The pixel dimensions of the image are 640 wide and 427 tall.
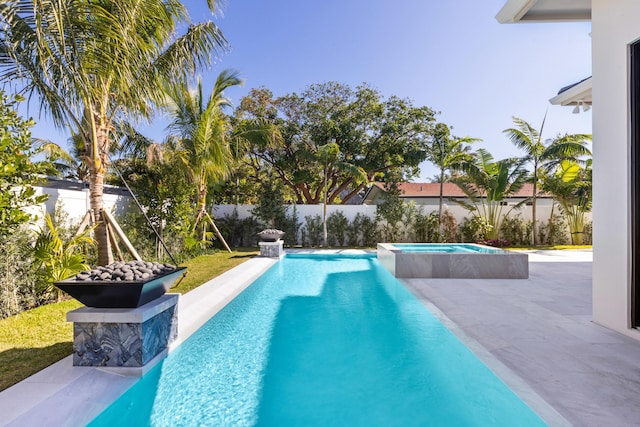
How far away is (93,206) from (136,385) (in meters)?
4.56

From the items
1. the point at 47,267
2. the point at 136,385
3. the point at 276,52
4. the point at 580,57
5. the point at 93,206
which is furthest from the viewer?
the point at 276,52

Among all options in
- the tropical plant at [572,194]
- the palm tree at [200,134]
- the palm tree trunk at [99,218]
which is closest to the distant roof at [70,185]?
the palm tree trunk at [99,218]

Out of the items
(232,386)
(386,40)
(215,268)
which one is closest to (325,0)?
(386,40)

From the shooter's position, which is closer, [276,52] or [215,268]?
[215,268]

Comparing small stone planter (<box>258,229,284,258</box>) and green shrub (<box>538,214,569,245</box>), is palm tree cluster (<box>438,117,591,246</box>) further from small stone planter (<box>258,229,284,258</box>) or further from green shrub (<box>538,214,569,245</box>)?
small stone planter (<box>258,229,284,258</box>)

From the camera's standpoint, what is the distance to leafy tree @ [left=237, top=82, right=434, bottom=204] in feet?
51.5

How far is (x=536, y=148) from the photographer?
15.1 meters

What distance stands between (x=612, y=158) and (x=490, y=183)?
11.3m

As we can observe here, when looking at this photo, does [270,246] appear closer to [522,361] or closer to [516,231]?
[522,361]

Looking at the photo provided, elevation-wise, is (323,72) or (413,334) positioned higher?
(323,72)

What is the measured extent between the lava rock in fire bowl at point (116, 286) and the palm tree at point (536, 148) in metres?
16.4

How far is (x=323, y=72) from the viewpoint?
16.9m

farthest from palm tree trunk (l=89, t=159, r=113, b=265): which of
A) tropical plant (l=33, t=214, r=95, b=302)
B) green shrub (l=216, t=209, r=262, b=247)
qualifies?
green shrub (l=216, t=209, r=262, b=247)

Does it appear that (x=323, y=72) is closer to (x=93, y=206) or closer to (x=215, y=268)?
(x=215, y=268)
